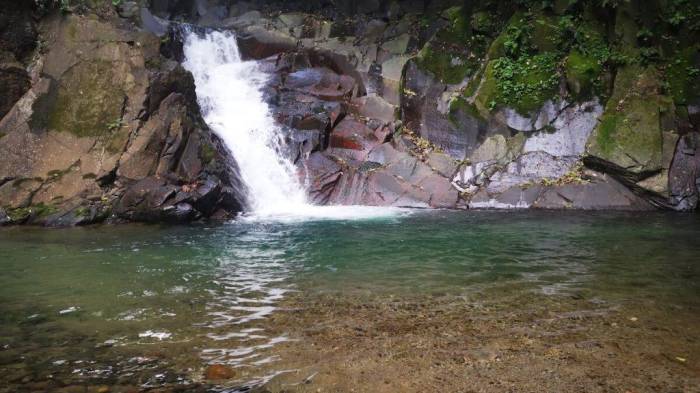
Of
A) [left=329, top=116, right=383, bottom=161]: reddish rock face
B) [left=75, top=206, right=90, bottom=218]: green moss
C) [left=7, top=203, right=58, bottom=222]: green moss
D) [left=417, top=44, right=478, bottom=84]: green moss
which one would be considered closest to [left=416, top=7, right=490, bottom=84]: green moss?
[left=417, top=44, right=478, bottom=84]: green moss

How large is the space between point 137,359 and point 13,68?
41.7ft

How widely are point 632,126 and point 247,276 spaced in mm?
12408

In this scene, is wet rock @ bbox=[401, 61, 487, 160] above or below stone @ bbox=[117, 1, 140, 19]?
below

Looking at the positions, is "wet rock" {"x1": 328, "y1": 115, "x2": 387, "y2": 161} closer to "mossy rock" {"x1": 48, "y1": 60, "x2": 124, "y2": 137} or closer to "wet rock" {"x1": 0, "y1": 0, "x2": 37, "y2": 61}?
"mossy rock" {"x1": 48, "y1": 60, "x2": 124, "y2": 137}

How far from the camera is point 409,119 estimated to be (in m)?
17.0

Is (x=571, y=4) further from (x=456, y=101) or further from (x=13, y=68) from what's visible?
(x=13, y=68)

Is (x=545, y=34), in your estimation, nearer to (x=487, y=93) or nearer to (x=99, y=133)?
(x=487, y=93)

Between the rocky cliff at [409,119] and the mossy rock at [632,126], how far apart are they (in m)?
0.04

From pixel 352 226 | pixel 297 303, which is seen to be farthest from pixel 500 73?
pixel 297 303

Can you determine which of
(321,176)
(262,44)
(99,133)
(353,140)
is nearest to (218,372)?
(99,133)

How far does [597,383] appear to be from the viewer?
11.3 feet

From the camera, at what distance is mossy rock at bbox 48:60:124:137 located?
13077mm

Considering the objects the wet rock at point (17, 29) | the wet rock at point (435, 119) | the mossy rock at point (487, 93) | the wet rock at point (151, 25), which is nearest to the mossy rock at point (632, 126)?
the mossy rock at point (487, 93)

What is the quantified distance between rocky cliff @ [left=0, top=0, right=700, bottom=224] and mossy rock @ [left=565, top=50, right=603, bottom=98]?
0.17 ft
